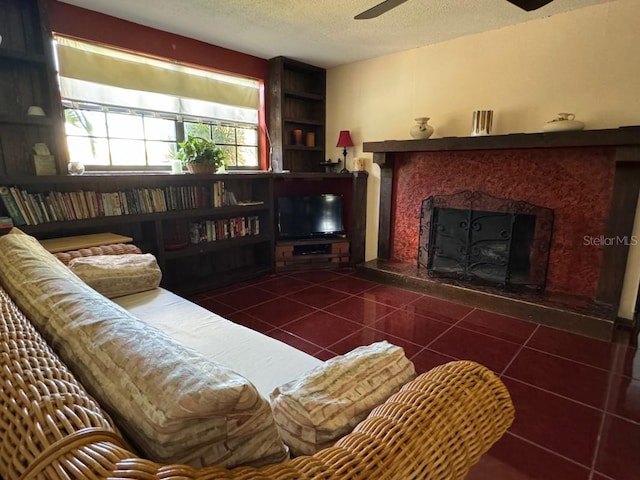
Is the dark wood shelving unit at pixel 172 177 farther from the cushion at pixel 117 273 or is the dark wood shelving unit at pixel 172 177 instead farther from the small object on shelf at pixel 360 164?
the cushion at pixel 117 273

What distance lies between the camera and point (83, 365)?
73cm

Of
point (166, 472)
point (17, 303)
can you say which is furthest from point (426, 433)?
point (17, 303)

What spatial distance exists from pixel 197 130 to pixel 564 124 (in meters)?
A: 3.22

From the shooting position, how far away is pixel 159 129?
335cm

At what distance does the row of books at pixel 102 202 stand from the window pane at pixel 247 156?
2.00ft

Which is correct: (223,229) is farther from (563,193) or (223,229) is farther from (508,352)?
(563,193)

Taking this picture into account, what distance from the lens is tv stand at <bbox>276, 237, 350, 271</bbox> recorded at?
13.2 feet

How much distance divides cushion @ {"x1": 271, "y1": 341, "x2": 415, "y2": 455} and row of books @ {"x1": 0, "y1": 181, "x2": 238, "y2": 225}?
2.49 meters

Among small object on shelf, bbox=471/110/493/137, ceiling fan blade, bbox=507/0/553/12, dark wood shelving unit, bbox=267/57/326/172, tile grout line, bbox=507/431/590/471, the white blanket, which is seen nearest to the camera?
the white blanket

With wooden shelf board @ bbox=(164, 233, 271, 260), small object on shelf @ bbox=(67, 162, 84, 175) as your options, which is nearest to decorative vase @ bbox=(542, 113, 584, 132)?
wooden shelf board @ bbox=(164, 233, 271, 260)

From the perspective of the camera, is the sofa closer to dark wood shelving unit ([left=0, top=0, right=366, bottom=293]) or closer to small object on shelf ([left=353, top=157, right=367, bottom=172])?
dark wood shelving unit ([left=0, top=0, right=366, bottom=293])

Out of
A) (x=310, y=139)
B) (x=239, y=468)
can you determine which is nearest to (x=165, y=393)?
(x=239, y=468)

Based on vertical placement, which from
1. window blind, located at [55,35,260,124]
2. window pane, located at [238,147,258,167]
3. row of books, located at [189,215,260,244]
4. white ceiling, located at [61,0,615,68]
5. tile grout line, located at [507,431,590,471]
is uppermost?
white ceiling, located at [61,0,615,68]

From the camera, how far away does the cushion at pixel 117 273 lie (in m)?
1.91
